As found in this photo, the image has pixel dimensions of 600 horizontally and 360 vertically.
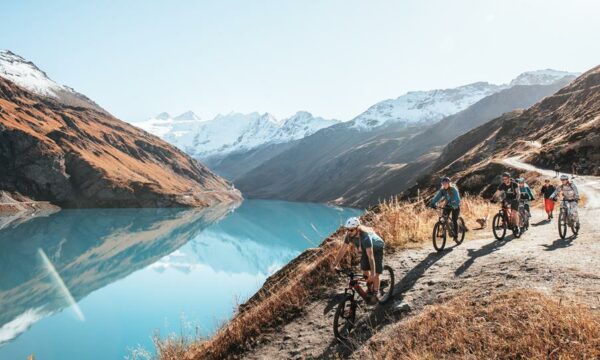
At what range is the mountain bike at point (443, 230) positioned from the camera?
13.9 metres

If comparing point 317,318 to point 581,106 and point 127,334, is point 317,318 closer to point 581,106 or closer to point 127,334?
point 127,334

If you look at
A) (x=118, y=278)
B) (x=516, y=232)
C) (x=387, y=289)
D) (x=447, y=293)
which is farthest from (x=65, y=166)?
(x=447, y=293)

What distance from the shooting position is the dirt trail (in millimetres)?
8992

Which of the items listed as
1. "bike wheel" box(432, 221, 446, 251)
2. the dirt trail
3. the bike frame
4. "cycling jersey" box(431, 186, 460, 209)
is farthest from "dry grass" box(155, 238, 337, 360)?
"cycling jersey" box(431, 186, 460, 209)

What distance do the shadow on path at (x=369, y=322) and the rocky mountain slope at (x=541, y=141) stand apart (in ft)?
139

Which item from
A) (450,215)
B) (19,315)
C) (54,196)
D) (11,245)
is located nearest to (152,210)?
(54,196)

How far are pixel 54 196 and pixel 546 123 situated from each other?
139933 millimetres

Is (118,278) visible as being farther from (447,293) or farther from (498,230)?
(447,293)

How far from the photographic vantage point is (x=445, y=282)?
10.6 m

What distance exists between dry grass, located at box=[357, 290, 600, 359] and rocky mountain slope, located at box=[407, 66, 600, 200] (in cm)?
4482

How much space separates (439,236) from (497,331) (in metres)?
8.13

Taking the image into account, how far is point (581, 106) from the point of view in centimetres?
9012

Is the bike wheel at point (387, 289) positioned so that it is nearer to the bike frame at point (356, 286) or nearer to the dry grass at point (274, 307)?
the bike frame at point (356, 286)

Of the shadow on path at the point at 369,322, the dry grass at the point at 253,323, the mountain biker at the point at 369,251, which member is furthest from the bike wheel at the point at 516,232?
the mountain biker at the point at 369,251
